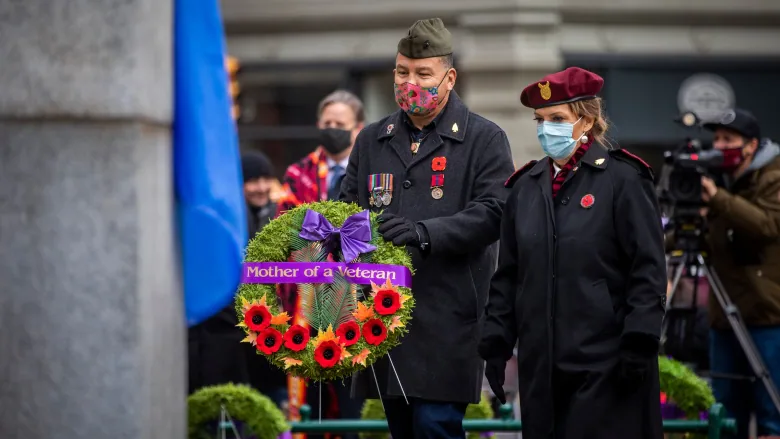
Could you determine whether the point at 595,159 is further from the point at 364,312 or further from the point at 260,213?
the point at 260,213

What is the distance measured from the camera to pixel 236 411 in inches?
256

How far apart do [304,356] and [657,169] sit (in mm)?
10566

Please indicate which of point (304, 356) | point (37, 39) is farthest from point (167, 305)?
point (304, 356)

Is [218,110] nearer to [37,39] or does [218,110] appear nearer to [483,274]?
[37,39]

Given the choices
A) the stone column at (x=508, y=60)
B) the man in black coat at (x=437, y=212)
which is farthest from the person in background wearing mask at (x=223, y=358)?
the stone column at (x=508, y=60)

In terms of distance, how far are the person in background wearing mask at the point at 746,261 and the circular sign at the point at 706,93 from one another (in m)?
7.16

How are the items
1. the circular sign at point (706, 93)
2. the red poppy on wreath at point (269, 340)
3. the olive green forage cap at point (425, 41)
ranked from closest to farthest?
1. the red poppy on wreath at point (269, 340)
2. the olive green forage cap at point (425, 41)
3. the circular sign at point (706, 93)

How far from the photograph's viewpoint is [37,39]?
128 inches

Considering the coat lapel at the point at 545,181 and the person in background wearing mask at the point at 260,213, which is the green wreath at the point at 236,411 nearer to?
the person in background wearing mask at the point at 260,213

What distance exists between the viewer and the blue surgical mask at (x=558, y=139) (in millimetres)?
5195

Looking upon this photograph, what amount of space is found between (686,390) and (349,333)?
251 cm

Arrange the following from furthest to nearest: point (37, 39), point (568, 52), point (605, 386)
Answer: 1. point (568, 52)
2. point (605, 386)
3. point (37, 39)

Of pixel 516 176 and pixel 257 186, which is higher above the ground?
pixel 257 186

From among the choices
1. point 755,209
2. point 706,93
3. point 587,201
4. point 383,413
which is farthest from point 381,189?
point 706,93
